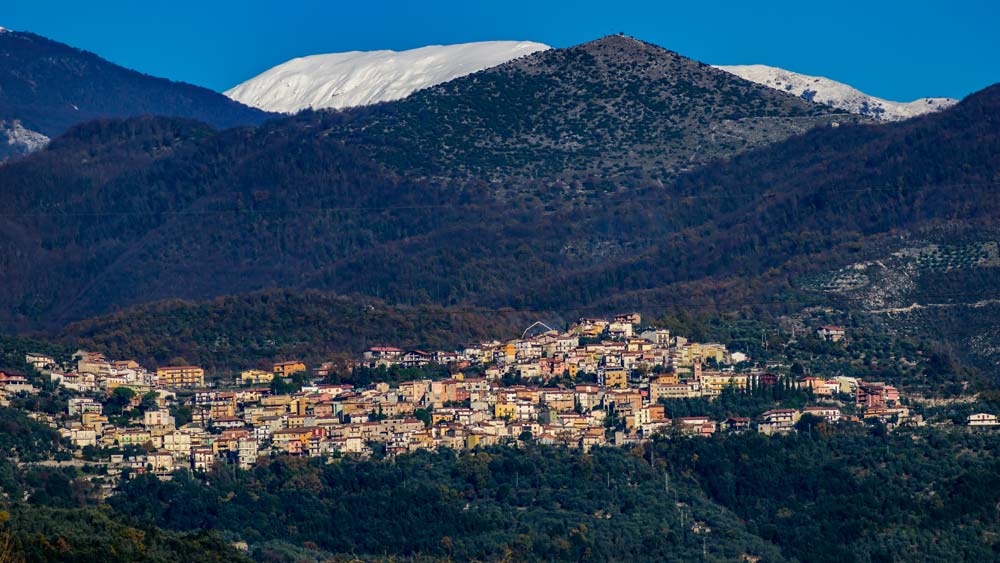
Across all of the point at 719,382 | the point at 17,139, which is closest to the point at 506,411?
the point at 719,382

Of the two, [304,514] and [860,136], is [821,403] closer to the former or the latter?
[304,514]

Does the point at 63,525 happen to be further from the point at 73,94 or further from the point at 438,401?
the point at 73,94

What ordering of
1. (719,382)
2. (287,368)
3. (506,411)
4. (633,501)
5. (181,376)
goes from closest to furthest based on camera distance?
(633,501) → (506,411) → (719,382) → (181,376) → (287,368)

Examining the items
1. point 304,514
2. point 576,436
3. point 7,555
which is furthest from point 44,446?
point 7,555

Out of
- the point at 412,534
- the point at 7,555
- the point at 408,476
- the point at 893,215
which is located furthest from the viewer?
the point at 893,215

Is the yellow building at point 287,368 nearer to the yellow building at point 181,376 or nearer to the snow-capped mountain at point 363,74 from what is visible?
the yellow building at point 181,376

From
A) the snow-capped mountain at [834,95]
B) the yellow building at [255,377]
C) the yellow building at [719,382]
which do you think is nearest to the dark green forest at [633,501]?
the yellow building at [719,382]
